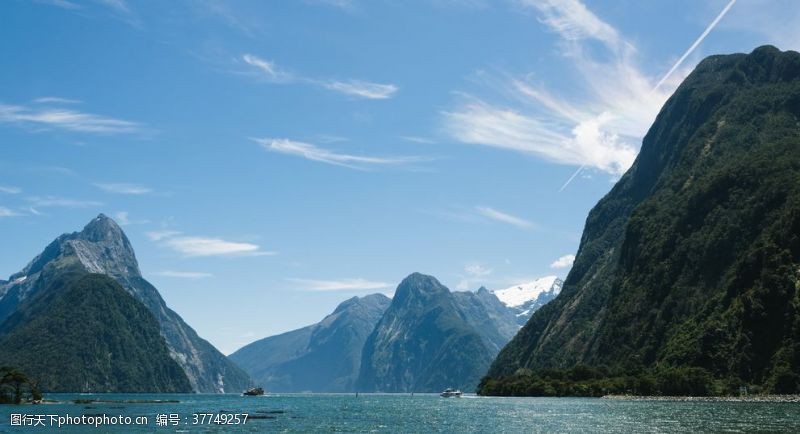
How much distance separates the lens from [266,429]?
12094 centimetres

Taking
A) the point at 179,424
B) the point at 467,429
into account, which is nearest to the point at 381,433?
the point at 467,429

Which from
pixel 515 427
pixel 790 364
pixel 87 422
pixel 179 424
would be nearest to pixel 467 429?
A: pixel 515 427

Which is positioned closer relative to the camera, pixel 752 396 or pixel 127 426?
pixel 127 426

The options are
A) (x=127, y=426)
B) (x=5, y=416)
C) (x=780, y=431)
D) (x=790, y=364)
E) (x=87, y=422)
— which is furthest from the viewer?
(x=790, y=364)

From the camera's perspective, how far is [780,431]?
9256 cm

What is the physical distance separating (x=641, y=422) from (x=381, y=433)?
4134 centimetres

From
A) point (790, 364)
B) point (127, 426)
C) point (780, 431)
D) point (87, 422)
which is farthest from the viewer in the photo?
point (790, 364)

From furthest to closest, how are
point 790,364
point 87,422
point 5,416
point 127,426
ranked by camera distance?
1. point 790,364
2. point 5,416
3. point 87,422
4. point 127,426

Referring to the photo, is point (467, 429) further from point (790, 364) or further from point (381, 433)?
point (790, 364)

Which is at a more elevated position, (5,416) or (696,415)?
(5,416)

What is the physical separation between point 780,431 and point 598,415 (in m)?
53.3

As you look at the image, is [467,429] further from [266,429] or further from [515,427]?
[266,429]

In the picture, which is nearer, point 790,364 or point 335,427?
point 335,427

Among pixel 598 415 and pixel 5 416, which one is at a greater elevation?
Result: pixel 5 416
